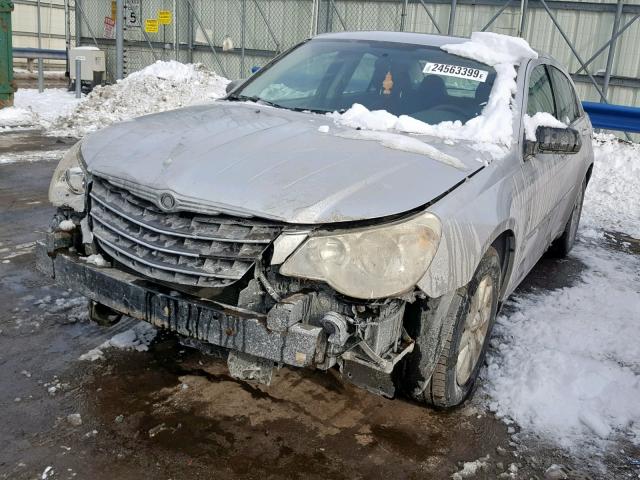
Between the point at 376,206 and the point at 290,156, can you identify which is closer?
the point at 376,206

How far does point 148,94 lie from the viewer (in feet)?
47.4

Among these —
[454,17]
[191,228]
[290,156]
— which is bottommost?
[191,228]

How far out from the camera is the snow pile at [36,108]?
38.9ft

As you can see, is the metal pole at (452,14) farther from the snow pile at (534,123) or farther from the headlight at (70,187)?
the headlight at (70,187)

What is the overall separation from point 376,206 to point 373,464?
111cm

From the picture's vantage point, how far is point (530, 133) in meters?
3.74

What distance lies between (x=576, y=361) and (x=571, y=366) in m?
0.10

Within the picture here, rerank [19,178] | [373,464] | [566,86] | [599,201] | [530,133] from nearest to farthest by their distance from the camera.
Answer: [373,464] < [530,133] < [566,86] < [19,178] < [599,201]

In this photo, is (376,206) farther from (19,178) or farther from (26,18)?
(26,18)

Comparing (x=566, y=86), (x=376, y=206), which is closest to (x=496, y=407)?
(x=376, y=206)

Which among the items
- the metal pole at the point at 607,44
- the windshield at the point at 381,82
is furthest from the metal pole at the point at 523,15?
the windshield at the point at 381,82

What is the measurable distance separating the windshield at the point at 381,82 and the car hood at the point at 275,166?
0.47m

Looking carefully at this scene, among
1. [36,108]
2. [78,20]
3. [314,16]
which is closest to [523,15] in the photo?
[314,16]

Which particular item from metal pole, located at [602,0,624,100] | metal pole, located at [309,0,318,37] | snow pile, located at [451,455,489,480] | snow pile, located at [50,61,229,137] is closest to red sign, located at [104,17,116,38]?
snow pile, located at [50,61,229,137]
